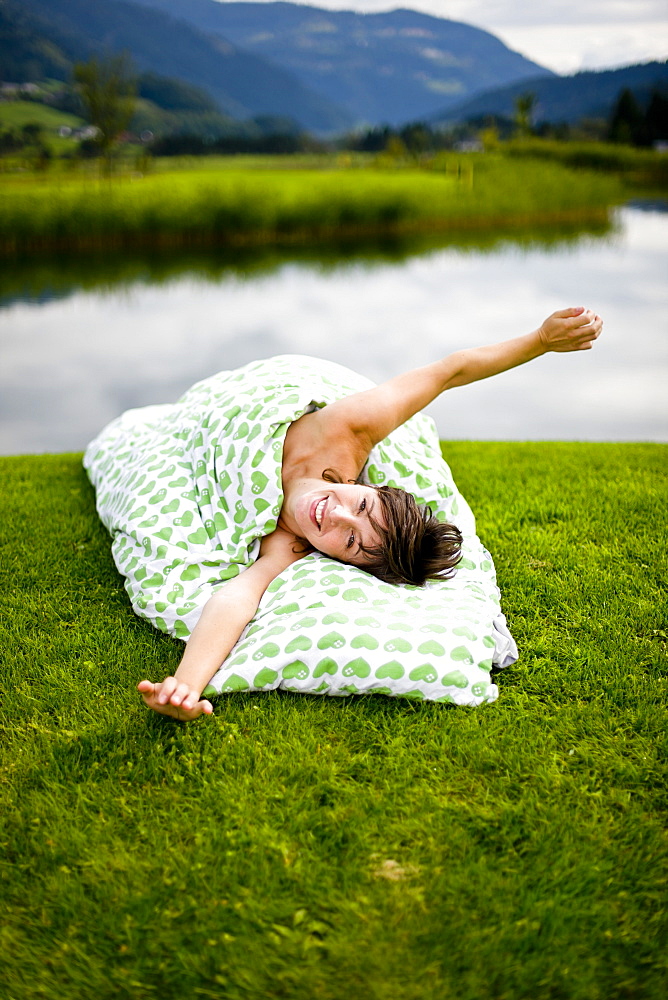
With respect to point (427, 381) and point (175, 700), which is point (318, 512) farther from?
point (175, 700)

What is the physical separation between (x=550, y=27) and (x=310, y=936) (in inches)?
546

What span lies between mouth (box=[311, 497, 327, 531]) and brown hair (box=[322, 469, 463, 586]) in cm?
16

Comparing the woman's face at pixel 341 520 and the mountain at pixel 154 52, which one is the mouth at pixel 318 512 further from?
the mountain at pixel 154 52

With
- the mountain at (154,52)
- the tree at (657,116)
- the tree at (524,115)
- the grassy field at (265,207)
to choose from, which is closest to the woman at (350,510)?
the grassy field at (265,207)

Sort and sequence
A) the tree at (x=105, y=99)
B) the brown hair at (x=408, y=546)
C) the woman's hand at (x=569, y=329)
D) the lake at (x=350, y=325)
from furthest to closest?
the tree at (x=105, y=99)
the lake at (x=350, y=325)
the woman's hand at (x=569, y=329)
the brown hair at (x=408, y=546)

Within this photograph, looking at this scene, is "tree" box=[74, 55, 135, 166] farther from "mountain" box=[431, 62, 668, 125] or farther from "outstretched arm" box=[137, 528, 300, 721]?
"outstretched arm" box=[137, 528, 300, 721]

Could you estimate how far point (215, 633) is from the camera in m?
2.23

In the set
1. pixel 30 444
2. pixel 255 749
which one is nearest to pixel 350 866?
pixel 255 749

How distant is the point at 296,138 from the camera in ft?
70.3

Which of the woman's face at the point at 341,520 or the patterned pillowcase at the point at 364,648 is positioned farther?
the woman's face at the point at 341,520

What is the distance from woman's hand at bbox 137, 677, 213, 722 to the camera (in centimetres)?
196

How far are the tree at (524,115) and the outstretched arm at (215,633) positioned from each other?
67.9ft

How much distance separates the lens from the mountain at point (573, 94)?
50.5 feet

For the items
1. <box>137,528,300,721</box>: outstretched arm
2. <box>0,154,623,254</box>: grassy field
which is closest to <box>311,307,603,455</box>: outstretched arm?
<box>137,528,300,721</box>: outstretched arm
